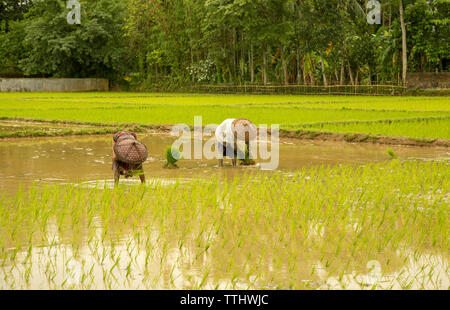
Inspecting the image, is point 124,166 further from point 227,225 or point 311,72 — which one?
point 311,72

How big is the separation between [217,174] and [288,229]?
2778mm

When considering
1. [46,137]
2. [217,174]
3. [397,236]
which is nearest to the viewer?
[397,236]

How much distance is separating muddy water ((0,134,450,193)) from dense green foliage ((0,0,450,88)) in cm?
1722

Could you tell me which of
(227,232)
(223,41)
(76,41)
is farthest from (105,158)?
(76,41)

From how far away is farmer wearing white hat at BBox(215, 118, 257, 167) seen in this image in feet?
23.8

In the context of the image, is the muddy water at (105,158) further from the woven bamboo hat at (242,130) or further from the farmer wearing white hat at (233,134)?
the woven bamboo hat at (242,130)

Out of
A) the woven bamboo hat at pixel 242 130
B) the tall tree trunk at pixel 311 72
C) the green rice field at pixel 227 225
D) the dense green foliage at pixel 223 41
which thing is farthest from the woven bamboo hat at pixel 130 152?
the tall tree trunk at pixel 311 72

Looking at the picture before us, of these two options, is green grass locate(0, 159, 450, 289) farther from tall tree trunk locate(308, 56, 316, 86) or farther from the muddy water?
tall tree trunk locate(308, 56, 316, 86)

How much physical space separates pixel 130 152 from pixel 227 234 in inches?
65.7

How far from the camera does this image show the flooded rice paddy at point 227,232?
3.47 metres

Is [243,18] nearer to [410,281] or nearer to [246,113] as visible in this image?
[246,113]

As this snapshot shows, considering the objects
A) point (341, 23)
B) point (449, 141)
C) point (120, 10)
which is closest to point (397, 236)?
point (449, 141)

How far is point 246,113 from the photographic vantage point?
53.4ft

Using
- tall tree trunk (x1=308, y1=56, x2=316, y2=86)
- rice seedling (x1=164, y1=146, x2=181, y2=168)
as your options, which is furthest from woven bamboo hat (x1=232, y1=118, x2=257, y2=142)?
tall tree trunk (x1=308, y1=56, x2=316, y2=86)
